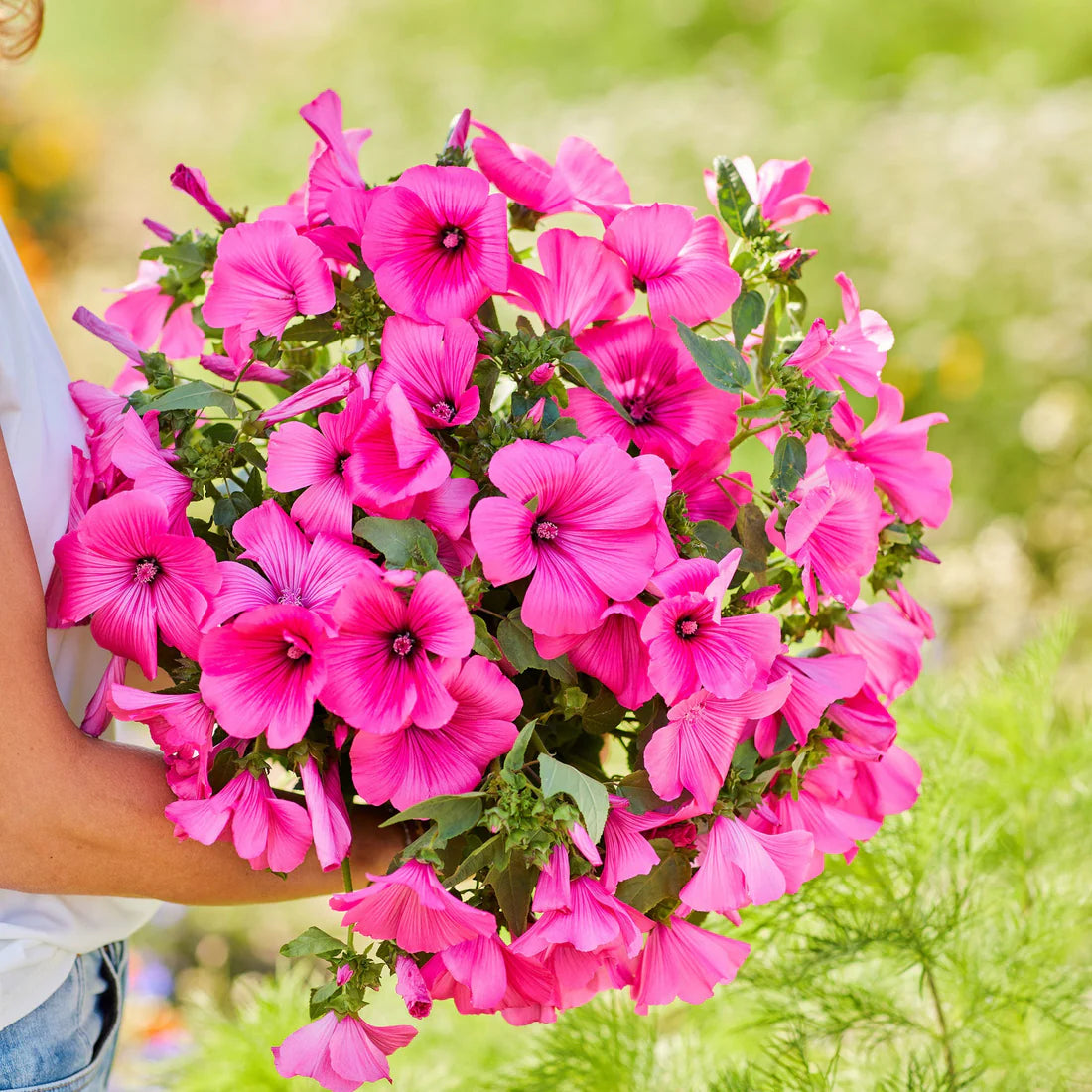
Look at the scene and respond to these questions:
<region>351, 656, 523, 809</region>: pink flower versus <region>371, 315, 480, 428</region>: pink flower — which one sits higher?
<region>371, 315, 480, 428</region>: pink flower

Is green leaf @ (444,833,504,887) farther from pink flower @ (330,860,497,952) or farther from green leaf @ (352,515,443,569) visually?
green leaf @ (352,515,443,569)

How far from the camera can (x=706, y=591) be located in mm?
413

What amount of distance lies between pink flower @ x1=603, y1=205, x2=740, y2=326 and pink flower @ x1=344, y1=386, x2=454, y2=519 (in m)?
0.13

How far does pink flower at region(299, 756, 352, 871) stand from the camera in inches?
17.4

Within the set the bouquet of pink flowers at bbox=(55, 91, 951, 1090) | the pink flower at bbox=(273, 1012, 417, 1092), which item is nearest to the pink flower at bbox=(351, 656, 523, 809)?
the bouquet of pink flowers at bbox=(55, 91, 951, 1090)

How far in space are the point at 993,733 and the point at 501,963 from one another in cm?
65

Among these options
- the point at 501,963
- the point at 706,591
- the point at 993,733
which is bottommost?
the point at 501,963

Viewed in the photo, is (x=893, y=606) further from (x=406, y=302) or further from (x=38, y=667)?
(x=38, y=667)

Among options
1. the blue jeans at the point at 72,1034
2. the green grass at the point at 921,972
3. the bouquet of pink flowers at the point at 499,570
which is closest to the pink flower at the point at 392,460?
the bouquet of pink flowers at the point at 499,570

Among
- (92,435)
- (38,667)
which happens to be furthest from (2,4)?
(38,667)

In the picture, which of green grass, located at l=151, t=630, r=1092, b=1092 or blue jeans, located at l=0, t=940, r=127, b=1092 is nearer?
blue jeans, located at l=0, t=940, r=127, b=1092

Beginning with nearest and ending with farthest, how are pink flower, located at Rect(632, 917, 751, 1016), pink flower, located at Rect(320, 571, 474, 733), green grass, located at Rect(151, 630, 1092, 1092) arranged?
pink flower, located at Rect(320, 571, 474, 733) < pink flower, located at Rect(632, 917, 751, 1016) < green grass, located at Rect(151, 630, 1092, 1092)

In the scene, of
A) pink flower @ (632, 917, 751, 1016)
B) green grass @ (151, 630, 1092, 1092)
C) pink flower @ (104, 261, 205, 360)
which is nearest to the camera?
pink flower @ (632, 917, 751, 1016)

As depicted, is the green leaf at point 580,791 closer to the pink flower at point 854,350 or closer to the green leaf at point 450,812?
the green leaf at point 450,812
